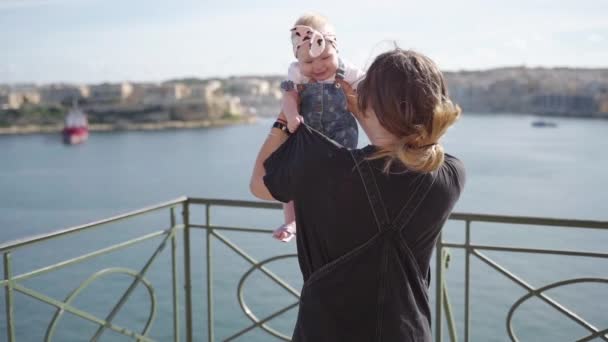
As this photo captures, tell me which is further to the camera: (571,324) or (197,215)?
(197,215)

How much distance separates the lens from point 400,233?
1.11 meters

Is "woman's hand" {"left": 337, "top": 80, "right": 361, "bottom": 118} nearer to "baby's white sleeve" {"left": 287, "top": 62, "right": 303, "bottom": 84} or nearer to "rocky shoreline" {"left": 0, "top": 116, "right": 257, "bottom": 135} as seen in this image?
"baby's white sleeve" {"left": 287, "top": 62, "right": 303, "bottom": 84}

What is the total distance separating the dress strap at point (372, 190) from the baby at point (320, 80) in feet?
0.87

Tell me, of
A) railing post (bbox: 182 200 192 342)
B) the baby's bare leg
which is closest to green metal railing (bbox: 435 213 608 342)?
the baby's bare leg

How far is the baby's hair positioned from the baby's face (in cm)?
4

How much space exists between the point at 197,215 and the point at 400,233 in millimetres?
15155

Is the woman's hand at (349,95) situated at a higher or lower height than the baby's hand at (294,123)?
higher

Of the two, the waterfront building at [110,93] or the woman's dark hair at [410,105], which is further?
the waterfront building at [110,93]

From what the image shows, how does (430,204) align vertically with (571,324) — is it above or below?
above

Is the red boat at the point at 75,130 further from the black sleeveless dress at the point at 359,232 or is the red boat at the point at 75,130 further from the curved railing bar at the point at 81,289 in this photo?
the black sleeveless dress at the point at 359,232

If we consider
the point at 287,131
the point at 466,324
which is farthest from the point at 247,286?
the point at 287,131

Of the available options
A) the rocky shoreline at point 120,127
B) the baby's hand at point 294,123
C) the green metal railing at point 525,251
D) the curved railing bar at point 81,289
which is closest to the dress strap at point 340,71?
the baby's hand at point 294,123

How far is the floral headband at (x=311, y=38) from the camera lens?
1350 mm

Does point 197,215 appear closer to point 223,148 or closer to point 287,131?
point 287,131
